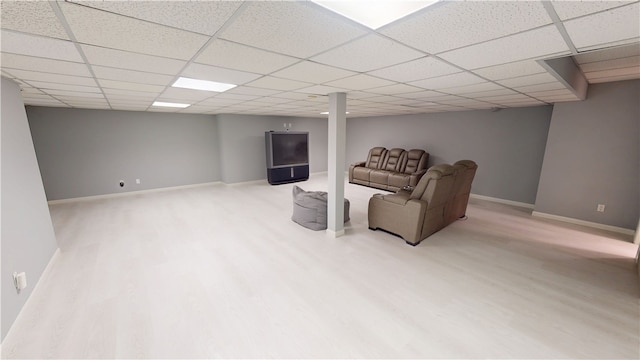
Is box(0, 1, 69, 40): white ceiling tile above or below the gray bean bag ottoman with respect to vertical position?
above

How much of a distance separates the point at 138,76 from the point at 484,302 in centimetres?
391

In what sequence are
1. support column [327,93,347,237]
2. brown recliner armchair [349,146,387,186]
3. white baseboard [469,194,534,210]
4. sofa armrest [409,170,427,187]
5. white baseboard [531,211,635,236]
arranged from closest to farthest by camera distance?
support column [327,93,347,237]
white baseboard [531,211,635,236]
white baseboard [469,194,534,210]
sofa armrest [409,170,427,187]
brown recliner armchair [349,146,387,186]

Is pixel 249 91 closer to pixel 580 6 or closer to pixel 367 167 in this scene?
pixel 580 6

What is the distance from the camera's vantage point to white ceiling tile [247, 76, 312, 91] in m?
2.50

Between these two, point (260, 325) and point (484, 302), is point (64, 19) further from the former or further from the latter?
point (484, 302)

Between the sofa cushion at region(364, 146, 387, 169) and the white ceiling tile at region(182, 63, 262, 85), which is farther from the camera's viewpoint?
the sofa cushion at region(364, 146, 387, 169)

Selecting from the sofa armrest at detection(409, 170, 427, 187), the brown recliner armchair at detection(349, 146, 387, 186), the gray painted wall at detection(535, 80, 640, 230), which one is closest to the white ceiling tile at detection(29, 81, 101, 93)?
the brown recliner armchair at detection(349, 146, 387, 186)

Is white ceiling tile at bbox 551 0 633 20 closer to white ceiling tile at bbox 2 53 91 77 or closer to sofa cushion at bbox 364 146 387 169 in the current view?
white ceiling tile at bbox 2 53 91 77

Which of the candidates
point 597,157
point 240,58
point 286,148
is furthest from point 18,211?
point 597,157

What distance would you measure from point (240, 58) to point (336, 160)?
193cm

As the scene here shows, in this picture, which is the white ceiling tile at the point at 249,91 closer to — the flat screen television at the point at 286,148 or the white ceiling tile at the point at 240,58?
the white ceiling tile at the point at 240,58

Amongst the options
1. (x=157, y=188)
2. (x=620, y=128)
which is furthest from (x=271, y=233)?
(x=620, y=128)

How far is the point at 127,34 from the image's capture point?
134 cm

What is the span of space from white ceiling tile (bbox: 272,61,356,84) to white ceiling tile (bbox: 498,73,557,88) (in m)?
1.74
